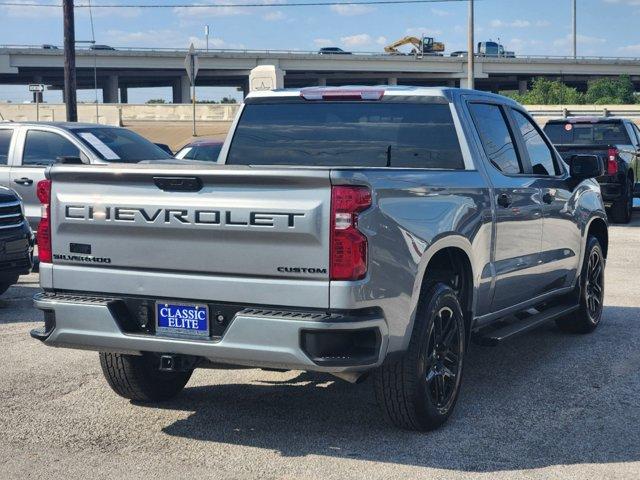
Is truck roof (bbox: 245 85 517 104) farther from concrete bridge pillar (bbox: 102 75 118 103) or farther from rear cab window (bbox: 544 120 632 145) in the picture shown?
concrete bridge pillar (bbox: 102 75 118 103)

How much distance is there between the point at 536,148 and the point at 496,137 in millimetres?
861

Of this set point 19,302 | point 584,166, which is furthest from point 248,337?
point 19,302

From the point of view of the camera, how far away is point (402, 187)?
16.6ft

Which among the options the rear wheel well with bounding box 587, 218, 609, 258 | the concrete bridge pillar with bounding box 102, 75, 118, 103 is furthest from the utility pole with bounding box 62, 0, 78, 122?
the concrete bridge pillar with bounding box 102, 75, 118, 103

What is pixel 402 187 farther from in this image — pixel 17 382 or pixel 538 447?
pixel 17 382

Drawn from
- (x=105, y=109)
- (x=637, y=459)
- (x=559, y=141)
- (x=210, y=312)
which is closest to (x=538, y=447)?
(x=637, y=459)

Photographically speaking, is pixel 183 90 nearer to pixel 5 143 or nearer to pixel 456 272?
pixel 5 143

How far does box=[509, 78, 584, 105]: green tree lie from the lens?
85.3m

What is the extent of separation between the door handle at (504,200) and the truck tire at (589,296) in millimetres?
1983

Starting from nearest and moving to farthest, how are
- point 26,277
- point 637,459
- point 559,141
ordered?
point 637,459 → point 26,277 → point 559,141

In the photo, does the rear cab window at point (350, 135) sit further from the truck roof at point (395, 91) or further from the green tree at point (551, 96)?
the green tree at point (551, 96)

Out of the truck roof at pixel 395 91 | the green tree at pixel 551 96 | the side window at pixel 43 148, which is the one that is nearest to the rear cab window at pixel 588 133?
the side window at pixel 43 148

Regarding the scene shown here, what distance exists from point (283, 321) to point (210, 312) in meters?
0.44

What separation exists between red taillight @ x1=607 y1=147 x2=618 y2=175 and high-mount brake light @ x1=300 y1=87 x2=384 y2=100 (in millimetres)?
11768
